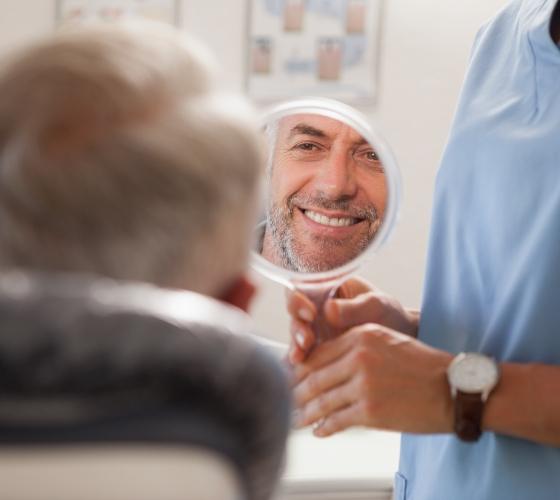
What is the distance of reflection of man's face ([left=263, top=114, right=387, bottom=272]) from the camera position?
122cm

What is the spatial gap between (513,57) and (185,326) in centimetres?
88

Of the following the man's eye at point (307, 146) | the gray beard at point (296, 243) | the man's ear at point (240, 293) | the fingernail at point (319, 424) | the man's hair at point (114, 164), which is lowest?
the fingernail at point (319, 424)

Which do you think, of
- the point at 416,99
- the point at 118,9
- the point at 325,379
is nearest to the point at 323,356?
the point at 325,379

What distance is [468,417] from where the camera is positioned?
107 cm

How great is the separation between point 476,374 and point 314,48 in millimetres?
2196

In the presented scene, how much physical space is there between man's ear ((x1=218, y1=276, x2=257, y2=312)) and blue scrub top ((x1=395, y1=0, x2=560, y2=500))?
489 mm

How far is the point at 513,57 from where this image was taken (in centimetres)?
125

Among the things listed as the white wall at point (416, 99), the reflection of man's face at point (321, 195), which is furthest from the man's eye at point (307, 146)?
the white wall at point (416, 99)

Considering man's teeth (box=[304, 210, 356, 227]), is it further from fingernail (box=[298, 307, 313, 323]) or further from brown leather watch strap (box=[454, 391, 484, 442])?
brown leather watch strap (box=[454, 391, 484, 442])

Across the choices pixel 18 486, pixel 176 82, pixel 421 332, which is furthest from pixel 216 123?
pixel 421 332

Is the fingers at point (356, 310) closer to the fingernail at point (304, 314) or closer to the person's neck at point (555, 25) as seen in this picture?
the fingernail at point (304, 314)

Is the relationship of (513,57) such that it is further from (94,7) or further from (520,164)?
(94,7)

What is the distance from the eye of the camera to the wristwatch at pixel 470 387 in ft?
3.46

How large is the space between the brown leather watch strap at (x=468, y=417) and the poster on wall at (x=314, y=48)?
82.6 inches
